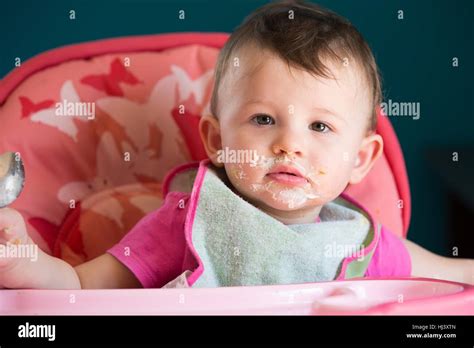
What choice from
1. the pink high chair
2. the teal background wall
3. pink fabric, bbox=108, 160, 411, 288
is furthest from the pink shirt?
the teal background wall

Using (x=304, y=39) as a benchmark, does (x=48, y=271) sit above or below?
below

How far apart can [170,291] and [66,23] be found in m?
0.43

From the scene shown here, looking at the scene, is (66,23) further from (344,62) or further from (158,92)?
(344,62)

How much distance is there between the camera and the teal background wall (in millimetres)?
899

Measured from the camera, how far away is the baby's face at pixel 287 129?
2.42 ft

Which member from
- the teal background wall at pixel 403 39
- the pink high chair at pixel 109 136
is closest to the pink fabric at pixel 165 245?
the pink high chair at pixel 109 136

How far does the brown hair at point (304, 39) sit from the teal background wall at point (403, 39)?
0.12 m

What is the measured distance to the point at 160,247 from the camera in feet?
2.52

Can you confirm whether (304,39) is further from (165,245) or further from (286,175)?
(165,245)

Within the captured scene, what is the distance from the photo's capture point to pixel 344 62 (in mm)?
755

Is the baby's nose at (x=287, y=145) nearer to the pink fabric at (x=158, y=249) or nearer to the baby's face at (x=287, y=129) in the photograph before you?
the baby's face at (x=287, y=129)

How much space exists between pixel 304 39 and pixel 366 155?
15cm

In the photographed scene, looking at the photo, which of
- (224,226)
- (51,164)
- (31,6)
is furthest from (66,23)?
(224,226)

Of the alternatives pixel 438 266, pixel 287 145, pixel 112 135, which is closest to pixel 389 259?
pixel 438 266
